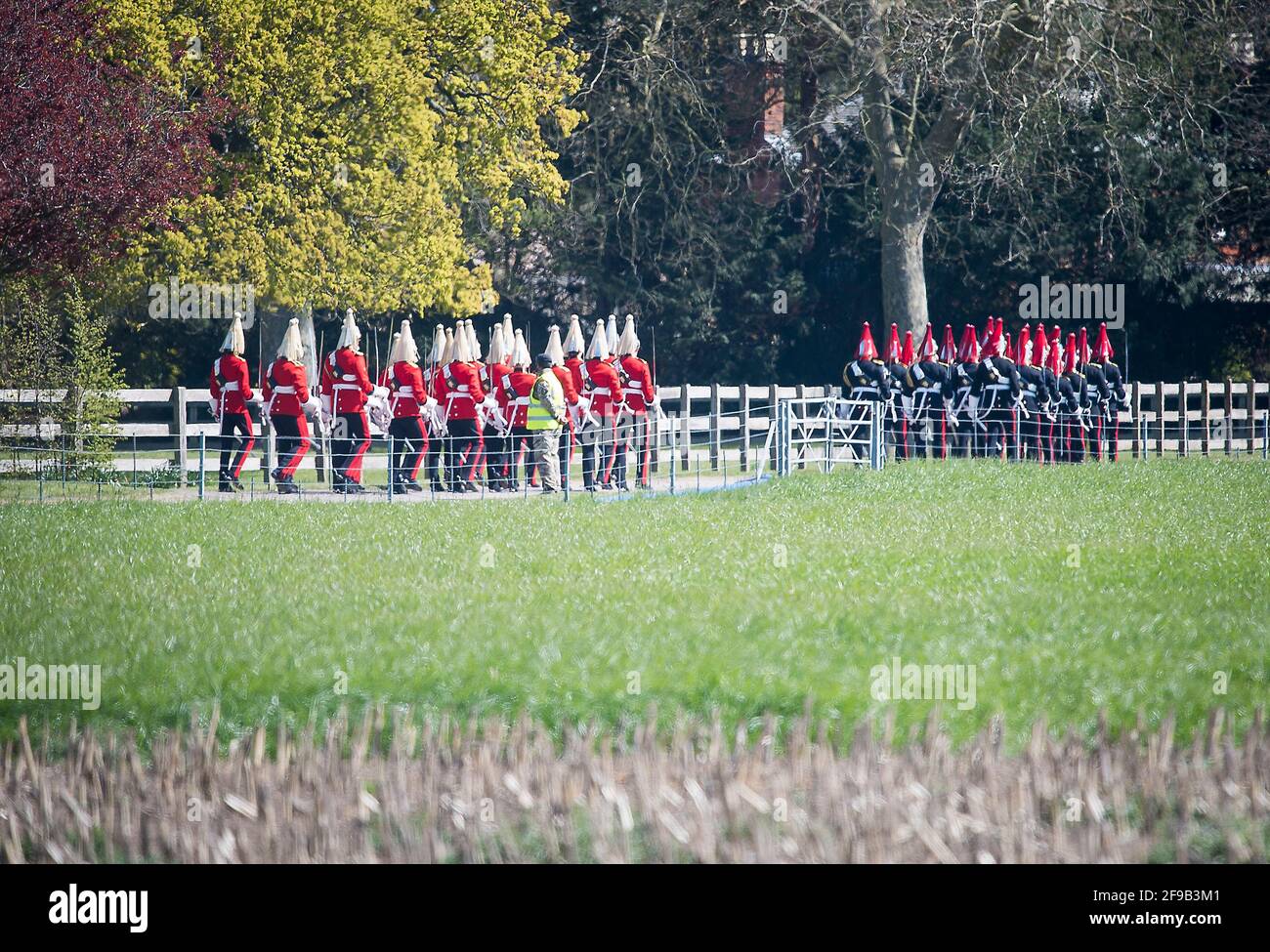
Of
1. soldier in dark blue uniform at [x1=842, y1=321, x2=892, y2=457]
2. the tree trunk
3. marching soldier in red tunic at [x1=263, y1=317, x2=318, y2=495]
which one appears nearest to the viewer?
marching soldier in red tunic at [x1=263, y1=317, x2=318, y2=495]

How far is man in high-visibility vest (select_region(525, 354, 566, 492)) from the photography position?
2169cm

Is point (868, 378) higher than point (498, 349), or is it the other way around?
point (498, 349)

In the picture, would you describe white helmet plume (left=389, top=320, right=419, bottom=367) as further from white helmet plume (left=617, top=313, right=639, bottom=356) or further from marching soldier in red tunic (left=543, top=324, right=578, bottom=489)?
white helmet plume (left=617, top=313, right=639, bottom=356)

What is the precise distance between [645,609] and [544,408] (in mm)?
11501

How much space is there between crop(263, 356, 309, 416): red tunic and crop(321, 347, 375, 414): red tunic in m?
0.50

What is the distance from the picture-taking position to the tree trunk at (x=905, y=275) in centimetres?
3344

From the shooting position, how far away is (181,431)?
24391 millimetres

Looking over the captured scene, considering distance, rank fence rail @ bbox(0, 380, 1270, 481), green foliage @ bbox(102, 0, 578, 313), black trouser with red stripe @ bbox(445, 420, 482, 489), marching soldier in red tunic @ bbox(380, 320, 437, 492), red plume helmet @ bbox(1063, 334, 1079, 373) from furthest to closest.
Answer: red plume helmet @ bbox(1063, 334, 1079, 373) < green foliage @ bbox(102, 0, 578, 313) < fence rail @ bbox(0, 380, 1270, 481) < marching soldier in red tunic @ bbox(380, 320, 437, 492) < black trouser with red stripe @ bbox(445, 420, 482, 489)

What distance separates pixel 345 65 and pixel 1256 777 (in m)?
24.8

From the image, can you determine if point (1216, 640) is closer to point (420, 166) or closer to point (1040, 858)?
point (1040, 858)

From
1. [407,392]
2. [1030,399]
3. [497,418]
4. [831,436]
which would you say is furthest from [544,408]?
[1030,399]

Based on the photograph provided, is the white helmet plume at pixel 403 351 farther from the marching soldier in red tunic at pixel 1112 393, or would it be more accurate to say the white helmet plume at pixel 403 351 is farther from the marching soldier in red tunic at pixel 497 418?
the marching soldier in red tunic at pixel 1112 393

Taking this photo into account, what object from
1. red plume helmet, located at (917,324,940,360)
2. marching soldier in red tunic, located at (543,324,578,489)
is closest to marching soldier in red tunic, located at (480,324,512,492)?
marching soldier in red tunic, located at (543,324,578,489)

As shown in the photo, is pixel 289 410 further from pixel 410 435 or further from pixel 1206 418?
pixel 1206 418
